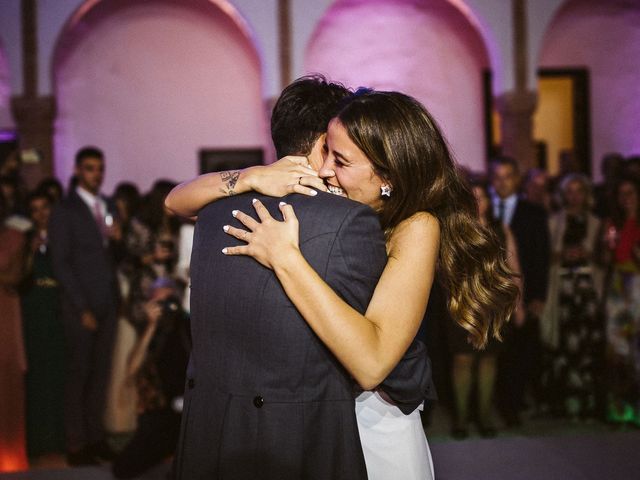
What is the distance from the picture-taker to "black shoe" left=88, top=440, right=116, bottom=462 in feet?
15.1

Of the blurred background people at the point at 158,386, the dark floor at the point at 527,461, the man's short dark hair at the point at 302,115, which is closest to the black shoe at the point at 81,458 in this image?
the dark floor at the point at 527,461

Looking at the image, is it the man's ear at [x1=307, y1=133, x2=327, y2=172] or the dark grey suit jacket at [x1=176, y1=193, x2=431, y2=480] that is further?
the man's ear at [x1=307, y1=133, x2=327, y2=172]

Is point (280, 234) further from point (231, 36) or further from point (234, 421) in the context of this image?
point (231, 36)

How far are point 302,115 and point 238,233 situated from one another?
401 millimetres

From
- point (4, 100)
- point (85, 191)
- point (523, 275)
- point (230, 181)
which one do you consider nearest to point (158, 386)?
point (85, 191)

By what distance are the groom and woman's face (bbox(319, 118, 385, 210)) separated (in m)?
0.16

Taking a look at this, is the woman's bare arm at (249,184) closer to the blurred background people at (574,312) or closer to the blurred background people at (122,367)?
the blurred background people at (122,367)

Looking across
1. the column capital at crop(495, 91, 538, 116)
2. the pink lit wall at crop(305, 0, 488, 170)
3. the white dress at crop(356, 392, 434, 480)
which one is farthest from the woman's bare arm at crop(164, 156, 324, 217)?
the pink lit wall at crop(305, 0, 488, 170)

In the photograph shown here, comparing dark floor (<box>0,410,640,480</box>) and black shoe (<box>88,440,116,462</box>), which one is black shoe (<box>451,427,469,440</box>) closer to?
dark floor (<box>0,410,640,480</box>)

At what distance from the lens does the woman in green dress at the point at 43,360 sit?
476cm

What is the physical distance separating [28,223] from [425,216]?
3.31 meters

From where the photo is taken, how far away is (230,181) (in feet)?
5.98

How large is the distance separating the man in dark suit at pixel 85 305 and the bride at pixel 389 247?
9.63 feet

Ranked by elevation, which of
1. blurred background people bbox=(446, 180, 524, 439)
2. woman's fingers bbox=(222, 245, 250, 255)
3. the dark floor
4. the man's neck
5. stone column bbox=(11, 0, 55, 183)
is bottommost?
the dark floor
